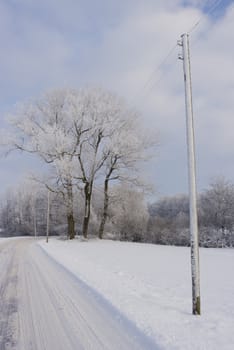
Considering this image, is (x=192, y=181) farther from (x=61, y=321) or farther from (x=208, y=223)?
(x=208, y=223)

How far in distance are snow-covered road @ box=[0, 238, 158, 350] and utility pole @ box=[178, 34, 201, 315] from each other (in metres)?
1.31

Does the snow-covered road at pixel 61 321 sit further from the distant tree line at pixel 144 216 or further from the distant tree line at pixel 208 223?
the distant tree line at pixel 208 223

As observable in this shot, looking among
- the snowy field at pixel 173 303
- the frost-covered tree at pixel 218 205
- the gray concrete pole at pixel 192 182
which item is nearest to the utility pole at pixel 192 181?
the gray concrete pole at pixel 192 182

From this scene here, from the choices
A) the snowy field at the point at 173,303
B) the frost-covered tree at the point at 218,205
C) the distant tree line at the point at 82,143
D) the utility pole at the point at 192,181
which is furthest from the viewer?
the frost-covered tree at the point at 218,205

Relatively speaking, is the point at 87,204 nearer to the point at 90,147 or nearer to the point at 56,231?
the point at 90,147

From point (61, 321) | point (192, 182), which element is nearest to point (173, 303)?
point (61, 321)

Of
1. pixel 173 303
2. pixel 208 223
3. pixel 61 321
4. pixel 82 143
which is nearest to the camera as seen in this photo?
pixel 61 321

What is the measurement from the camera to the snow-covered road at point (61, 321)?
434 centimetres

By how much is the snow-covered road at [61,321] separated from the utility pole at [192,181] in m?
1.31

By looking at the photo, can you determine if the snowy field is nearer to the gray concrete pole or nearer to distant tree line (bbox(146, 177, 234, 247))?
the gray concrete pole

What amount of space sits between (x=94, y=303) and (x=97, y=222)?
37.3m

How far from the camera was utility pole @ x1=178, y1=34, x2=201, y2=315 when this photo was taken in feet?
18.3

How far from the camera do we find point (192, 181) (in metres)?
5.96

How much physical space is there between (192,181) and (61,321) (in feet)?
10.6
